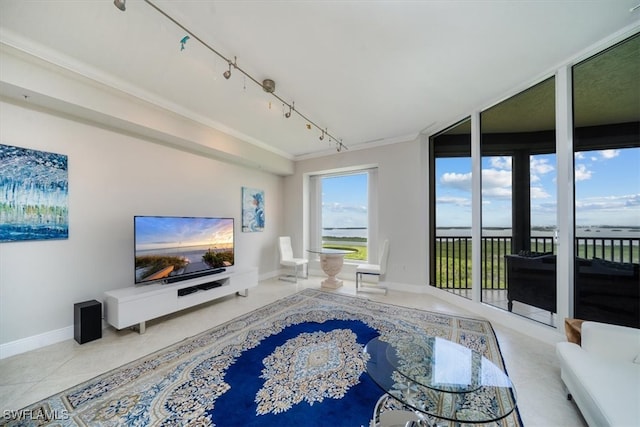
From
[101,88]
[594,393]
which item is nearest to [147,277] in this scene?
[101,88]

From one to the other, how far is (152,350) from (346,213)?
4.25 meters

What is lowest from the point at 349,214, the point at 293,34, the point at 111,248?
the point at 111,248

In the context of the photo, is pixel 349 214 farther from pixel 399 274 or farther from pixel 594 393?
pixel 594 393

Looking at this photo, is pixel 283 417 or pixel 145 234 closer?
pixel 283 417

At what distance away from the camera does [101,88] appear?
8.39 feet

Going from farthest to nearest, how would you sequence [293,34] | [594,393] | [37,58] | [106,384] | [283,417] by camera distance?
1. [37,58]
2. [293,34]
3. [106,384]
4. [283,417]
5. [594,393]

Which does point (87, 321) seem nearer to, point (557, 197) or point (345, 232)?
point (345, 232)

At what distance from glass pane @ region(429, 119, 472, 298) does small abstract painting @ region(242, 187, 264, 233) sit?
349 cm

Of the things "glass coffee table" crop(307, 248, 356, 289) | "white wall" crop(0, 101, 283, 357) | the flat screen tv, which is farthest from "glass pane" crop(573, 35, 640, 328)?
"white wall" crop(0, 101, 283, 357)

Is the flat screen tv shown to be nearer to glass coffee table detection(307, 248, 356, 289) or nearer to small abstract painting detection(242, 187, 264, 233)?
small abstract painting detection(242, 187, 264, 233)

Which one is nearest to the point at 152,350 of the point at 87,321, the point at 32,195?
the point at 87,321

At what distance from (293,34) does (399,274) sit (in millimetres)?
4120

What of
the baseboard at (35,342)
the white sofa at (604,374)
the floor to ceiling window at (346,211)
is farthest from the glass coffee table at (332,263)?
the baseboard at (35,342)

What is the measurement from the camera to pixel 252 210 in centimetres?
502
